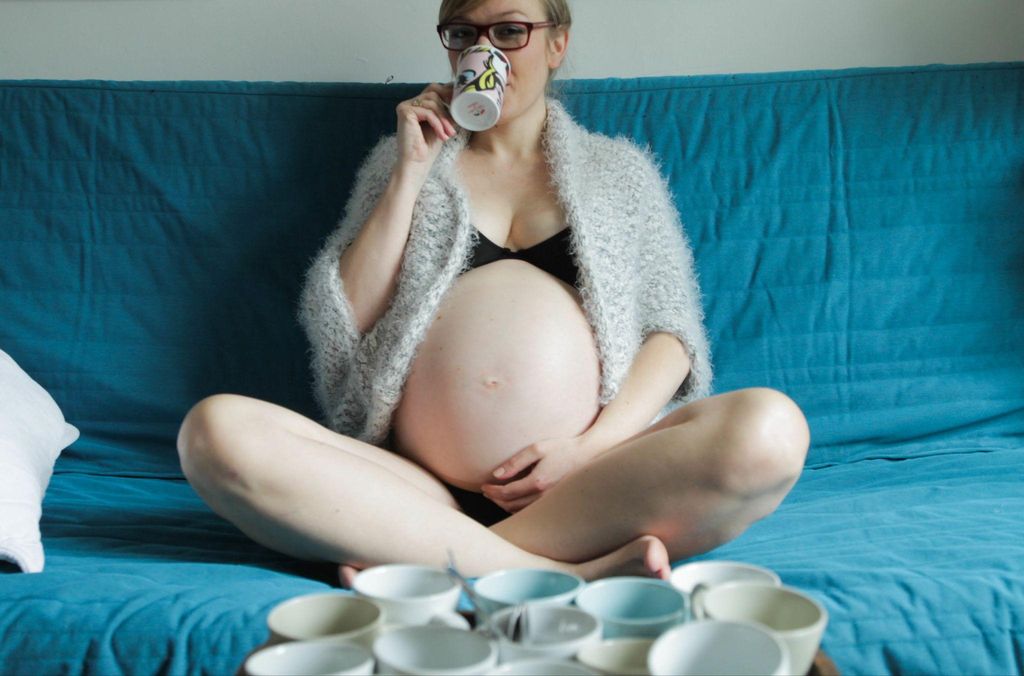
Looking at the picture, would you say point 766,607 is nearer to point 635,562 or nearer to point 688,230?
point 635,562

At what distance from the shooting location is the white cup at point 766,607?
623 millimetres

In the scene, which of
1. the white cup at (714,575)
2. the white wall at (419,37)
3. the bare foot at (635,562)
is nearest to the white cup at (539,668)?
the white cup at (714,575)

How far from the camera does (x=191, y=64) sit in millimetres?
1767

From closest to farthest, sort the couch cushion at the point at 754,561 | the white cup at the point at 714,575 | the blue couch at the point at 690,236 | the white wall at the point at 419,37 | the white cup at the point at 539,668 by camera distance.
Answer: the white cup at the point at 539,668
the white cup at the point at 714,575
the couch cushion at the point at 754,561
the blue couch at the point at 690,236
the white wall at the point at 419,37

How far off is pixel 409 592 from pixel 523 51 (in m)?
0.89

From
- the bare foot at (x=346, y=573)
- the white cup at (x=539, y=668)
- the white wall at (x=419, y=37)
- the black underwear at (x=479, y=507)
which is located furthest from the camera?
the white wall at (x=419, y=37)

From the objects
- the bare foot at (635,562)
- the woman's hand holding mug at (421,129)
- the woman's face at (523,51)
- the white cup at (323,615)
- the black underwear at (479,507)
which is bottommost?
the black underwear at (479,507)

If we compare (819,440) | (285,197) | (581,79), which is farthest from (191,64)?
(819,440)

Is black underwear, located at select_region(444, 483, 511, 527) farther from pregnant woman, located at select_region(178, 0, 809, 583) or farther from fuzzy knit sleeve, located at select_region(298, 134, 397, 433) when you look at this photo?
fuzzy knit sleeve, located at select_region(298, 134, 397, 433)

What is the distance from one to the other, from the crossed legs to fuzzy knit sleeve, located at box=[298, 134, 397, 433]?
258mm

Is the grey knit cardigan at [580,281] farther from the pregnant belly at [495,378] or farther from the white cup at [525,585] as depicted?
the white cup at [525,585]

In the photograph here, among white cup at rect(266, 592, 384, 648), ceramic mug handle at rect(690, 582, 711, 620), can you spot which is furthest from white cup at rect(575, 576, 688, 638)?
white cup at rect(266, 592, 384, 648)

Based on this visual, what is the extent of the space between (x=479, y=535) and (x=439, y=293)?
360 mm

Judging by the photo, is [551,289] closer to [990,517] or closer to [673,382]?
[673,382]
